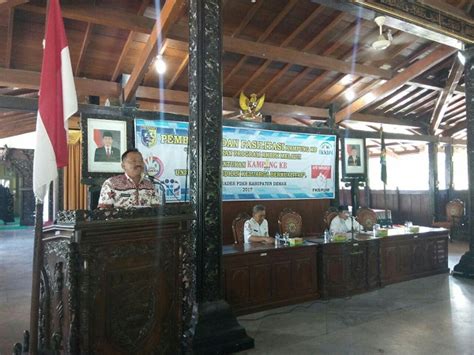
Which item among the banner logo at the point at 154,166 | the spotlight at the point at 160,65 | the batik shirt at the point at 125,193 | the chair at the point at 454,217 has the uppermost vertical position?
the spotlight at the point at 160,65

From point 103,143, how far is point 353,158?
14.8 ft

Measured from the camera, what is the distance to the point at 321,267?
4.79 metres

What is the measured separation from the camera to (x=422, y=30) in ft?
17.0

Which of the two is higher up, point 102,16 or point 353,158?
point 102,16

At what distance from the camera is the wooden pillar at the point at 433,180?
10492mm

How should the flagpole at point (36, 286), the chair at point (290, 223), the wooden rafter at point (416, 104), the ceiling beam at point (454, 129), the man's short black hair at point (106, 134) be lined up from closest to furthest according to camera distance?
the flagpole at point (36, 286) → the man's short black hair at point (106, 134) → the chair at point (290, 223) → the wooden rafter at point (416, 104) → the ceiling beam at point (454, 129)

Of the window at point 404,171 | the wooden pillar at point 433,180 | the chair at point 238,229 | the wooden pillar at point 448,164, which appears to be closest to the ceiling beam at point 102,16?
the chair at point 238,229

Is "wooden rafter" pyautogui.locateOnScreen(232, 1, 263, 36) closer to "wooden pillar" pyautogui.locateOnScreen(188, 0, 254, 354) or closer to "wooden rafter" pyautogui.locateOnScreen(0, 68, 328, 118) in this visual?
"wooden rafter" pyautogui.locateOnScreen(0, 68, 328, 118)

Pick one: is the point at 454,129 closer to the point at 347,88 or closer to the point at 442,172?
the point at 442,172

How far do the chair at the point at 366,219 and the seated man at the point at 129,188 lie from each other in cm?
433

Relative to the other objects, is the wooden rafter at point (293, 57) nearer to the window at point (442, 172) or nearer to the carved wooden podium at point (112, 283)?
the carved wooden podium at point (112, 283)

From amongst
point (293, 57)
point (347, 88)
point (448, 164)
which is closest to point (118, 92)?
point (293, 57)

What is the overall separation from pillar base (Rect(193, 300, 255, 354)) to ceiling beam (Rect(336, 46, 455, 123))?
22.4 feet

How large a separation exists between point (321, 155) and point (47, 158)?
15.8 ft
